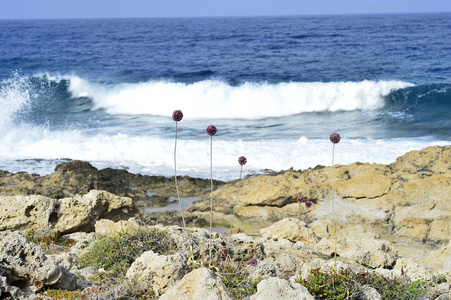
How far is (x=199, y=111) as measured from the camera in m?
24.1

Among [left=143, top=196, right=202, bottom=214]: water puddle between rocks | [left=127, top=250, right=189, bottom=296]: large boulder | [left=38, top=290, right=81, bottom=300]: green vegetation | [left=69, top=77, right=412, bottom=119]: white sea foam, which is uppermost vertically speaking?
[left=127, top=250, right=189, bottom=296]: large boulder

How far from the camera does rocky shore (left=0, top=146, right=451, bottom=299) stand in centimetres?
363

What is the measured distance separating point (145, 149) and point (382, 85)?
1559cm

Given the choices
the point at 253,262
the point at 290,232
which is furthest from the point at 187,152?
→ the point at 253,262

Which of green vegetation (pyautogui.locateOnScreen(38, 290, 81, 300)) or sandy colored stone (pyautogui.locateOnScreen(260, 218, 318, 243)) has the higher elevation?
green vegetation (pyautogui.locateOnScreen(38, 290, 81, 300))

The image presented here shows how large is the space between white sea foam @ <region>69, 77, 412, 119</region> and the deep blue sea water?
2.7 inches

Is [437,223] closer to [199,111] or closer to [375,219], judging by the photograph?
[375,219]

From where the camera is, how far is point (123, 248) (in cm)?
457

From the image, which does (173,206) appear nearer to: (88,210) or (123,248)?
(88,210)

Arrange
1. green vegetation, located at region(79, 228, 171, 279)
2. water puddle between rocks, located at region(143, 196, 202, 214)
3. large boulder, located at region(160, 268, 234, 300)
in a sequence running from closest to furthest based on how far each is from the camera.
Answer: large boulder, located at region(160, 268, 234, 300)
green vegetation, located at region(79, 228, 171, 279)
water puddle between rocks, located at region(143, 196, 202, 214)

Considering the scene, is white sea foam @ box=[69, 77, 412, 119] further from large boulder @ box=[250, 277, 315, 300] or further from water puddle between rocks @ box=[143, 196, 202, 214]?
large boulder @ box=[250, 277, 315, 300]

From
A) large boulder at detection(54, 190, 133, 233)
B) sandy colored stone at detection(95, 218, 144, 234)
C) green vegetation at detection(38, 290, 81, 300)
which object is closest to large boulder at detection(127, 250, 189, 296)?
green vegetation at detection(38, 290, 81, 300)

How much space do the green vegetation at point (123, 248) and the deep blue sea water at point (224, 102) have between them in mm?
7172

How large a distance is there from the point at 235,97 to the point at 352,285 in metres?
21.9
